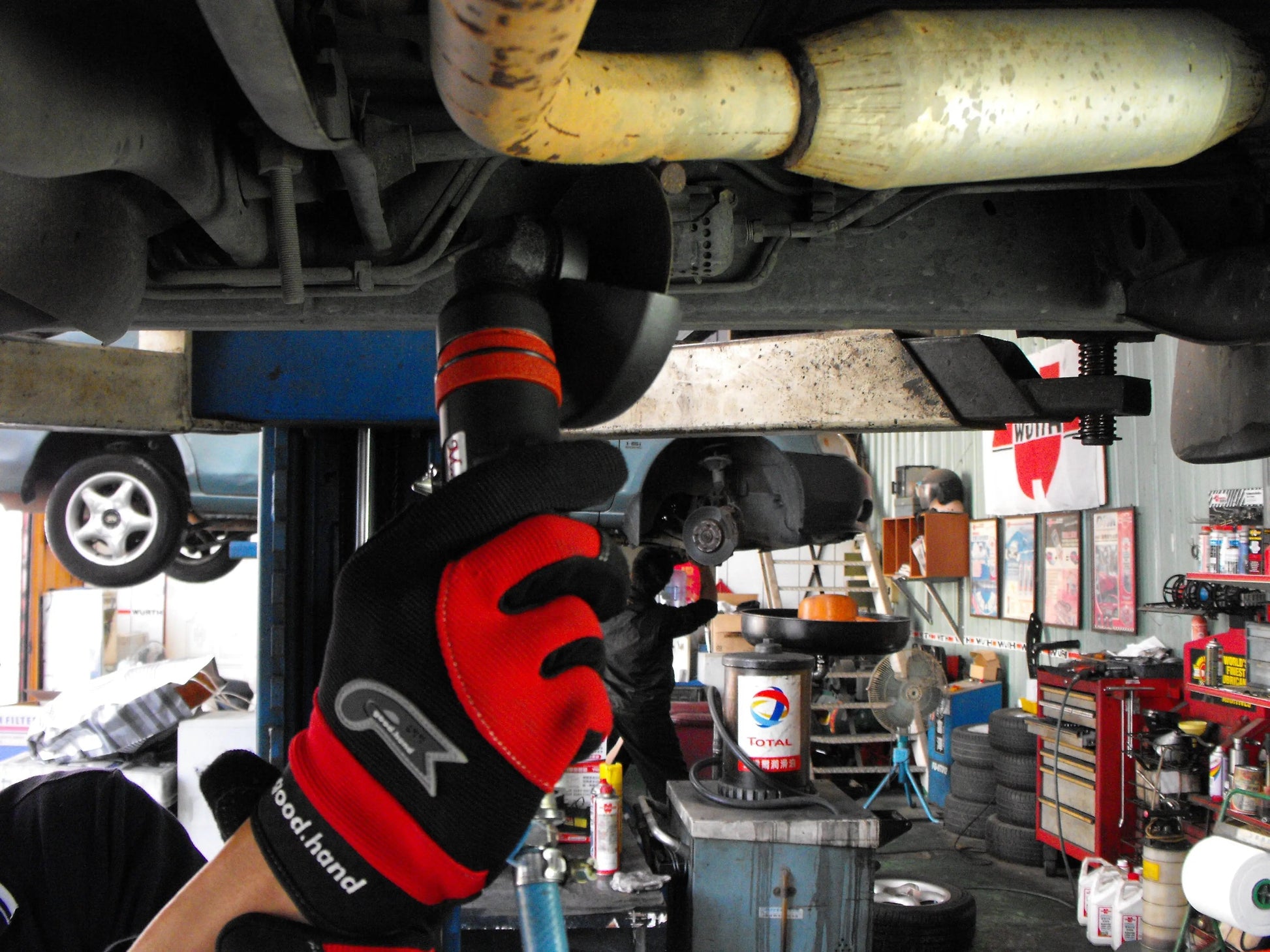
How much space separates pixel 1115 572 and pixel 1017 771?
1.53m

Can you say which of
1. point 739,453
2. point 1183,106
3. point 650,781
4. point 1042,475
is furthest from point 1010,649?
point 1183,106

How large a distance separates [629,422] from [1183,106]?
1634 millimetres

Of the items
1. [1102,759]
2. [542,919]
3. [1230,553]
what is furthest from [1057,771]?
[542,919]

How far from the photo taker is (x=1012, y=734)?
6.01m

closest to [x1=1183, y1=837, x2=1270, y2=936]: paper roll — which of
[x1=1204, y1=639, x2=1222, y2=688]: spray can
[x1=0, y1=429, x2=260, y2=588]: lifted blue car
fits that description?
[x1=1204, y1=639, x2=1222, y2=688]: spray can

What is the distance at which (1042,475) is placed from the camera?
23.3 feet

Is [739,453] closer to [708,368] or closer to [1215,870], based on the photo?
[708,368]

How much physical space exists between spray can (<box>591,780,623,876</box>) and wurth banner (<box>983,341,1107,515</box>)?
4.27 meters

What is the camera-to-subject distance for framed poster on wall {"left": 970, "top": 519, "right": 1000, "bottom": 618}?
7.93 meters

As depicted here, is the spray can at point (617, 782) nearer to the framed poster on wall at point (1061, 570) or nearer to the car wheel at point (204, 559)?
the car wheel at point (204, 559)

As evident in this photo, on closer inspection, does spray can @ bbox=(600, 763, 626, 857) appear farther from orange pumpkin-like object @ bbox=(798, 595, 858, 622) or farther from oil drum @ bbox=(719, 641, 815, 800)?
orange pumpkin-like object @ bbox=(798, 595, 858, 622)

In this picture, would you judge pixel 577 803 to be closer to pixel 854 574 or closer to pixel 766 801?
pixel 766 801

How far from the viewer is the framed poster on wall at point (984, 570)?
7930mm

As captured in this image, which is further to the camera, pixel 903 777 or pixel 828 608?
pixel 903 777
